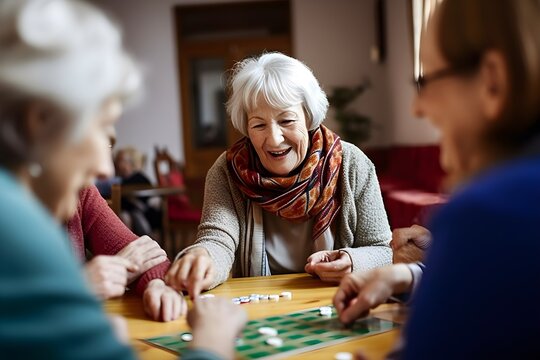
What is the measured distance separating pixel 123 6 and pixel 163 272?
25.7ft

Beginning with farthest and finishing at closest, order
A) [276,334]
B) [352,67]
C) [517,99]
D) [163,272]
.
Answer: [352,67] → [163,272] → [276,334] → [517,99]

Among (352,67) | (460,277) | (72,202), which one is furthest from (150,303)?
(352,67)

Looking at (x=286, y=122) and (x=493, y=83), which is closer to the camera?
(x=493, y=83)

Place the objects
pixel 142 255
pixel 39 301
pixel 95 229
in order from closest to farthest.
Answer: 1. pixel 39 301
2. pixel 142 255
3. pixel 95 229

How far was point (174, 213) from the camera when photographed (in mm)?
6418

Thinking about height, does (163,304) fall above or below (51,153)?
below

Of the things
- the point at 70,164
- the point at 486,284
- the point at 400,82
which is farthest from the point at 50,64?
the point at 400,82

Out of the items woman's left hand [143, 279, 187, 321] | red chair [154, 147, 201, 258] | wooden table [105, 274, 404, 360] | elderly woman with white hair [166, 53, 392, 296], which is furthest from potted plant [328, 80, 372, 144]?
woman's left hand [143, 279, 187, 321]

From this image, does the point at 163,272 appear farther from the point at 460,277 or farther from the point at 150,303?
the point at 460,277

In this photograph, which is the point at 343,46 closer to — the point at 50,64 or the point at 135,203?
the point at 135,203

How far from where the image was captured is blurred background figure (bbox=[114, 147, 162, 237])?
6.20 meters

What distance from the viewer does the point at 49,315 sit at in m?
0.68

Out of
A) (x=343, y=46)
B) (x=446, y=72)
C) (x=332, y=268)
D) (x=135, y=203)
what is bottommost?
(x=135, y=203)

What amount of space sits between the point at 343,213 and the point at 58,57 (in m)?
1.35
